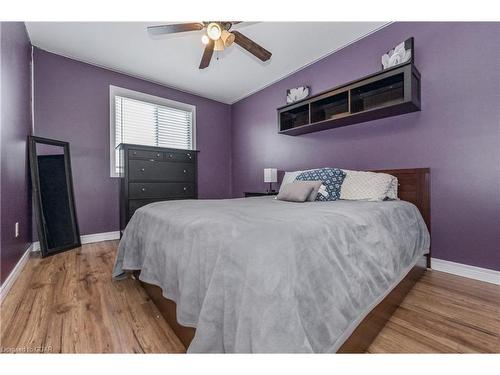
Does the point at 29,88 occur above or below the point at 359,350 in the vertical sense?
above

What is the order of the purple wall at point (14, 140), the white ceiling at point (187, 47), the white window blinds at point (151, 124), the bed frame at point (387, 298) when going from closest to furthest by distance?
the bed frame at point (387, 298) → the purple wall at point (14, 140) → the white ceiling at point (187, 47) → the white window blinds at point (151, 124)

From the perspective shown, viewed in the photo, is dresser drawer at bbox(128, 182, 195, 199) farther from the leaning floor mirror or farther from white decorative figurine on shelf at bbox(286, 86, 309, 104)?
white decorative figurine on shelf at bbox(286, 86, 309, 104)

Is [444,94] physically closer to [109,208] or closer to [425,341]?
[425,341]

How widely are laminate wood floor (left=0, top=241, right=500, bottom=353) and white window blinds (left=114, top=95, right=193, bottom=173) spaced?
6.91ft

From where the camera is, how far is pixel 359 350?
3.54 feet

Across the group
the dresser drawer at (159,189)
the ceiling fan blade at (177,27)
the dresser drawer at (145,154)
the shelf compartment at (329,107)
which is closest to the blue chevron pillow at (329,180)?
the shelf compartment at (329,107)

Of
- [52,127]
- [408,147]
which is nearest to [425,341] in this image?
[408,147]

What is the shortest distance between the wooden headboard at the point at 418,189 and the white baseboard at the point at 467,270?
8 cm

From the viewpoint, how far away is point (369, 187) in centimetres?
219

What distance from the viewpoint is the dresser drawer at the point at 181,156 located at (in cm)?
341

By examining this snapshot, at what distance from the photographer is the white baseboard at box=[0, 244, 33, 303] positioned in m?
1.64

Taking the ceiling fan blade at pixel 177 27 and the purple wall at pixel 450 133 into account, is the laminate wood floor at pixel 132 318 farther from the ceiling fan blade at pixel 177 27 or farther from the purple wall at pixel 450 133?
the ceiling fan blade at pixel 177 27

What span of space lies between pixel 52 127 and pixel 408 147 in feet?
13.8

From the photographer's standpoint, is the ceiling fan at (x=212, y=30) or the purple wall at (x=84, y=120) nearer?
the ceiling fan at (x=212, y=30)
